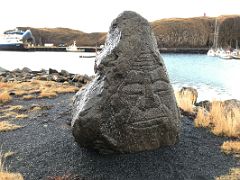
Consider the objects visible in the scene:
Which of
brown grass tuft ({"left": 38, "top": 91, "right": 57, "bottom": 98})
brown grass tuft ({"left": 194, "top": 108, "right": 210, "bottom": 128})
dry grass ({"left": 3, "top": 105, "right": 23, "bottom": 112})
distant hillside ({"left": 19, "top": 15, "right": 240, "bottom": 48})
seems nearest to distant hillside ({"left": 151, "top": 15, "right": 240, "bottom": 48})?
distant hillside ({"left": 19, "top": 15, "right": 240, "bottom": 48})

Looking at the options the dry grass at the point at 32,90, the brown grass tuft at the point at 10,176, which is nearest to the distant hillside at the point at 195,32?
the dry grass at the point at 32,90

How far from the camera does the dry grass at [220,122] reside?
35.9 feet

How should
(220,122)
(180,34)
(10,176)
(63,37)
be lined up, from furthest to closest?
(63,37), (180,34), (220,122), (10,176)

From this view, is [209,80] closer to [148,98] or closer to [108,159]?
[148,98]

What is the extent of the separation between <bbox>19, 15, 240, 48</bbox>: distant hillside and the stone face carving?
5636 inches

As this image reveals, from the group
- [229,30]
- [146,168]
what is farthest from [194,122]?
[229,30]

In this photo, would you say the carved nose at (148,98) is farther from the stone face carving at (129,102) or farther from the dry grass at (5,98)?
the dry grass at (5,98)

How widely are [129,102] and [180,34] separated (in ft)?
497

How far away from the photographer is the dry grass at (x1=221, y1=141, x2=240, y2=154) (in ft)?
31.6

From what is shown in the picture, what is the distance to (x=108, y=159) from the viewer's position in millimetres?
8594

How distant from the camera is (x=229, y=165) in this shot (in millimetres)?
8820

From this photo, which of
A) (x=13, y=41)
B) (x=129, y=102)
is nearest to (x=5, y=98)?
(x=129, y=102)

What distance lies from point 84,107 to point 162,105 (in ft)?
5.54

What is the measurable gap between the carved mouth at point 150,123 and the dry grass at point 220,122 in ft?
9.63
